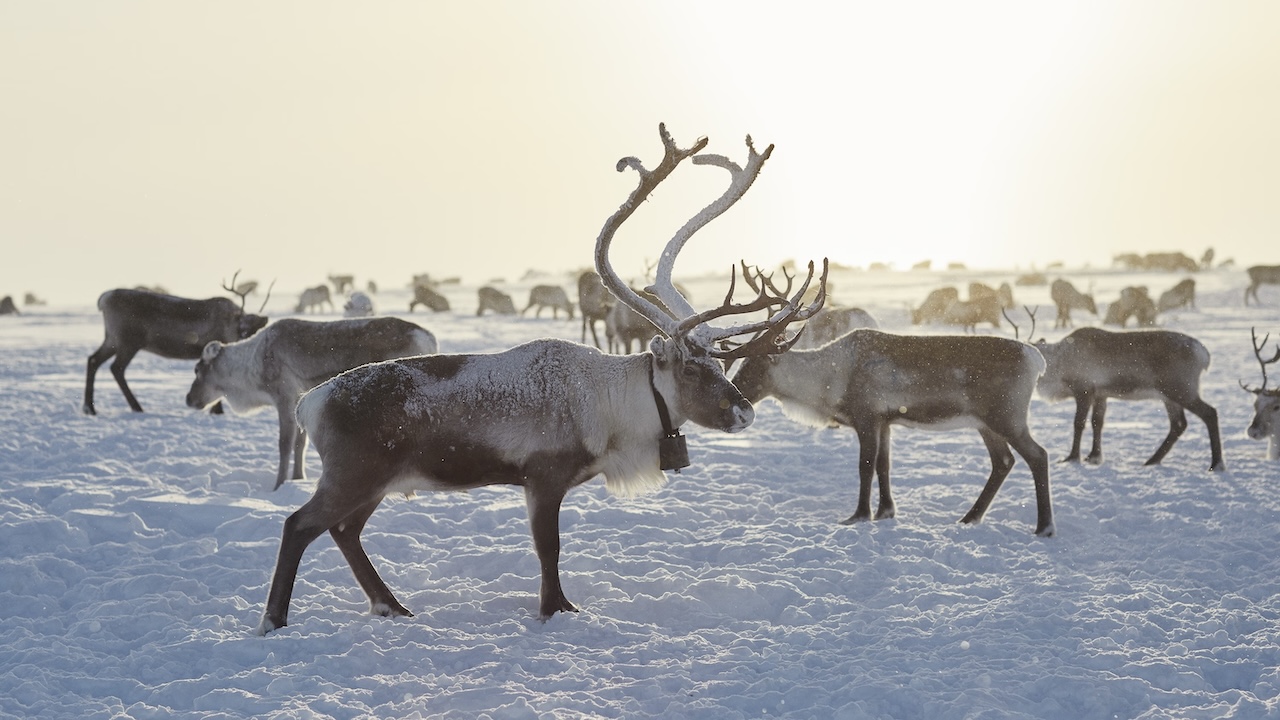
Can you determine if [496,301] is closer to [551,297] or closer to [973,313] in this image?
[551,297]

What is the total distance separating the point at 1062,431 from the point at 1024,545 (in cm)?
552

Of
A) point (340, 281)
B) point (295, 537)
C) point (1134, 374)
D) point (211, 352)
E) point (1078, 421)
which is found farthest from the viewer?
point (340, 281)

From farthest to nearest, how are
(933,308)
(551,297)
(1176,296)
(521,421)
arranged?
(551,297) < (1176,296) < (933,308) < (521,421)

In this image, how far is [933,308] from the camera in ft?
90.7

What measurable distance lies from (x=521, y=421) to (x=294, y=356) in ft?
14.4

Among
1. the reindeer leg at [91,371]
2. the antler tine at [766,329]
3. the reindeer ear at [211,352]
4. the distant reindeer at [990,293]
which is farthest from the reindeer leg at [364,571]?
the distant reindeer at [990,293]

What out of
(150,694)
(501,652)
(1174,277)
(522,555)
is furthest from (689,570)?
(1174,277)

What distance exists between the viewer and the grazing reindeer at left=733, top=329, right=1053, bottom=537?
7.58 meters

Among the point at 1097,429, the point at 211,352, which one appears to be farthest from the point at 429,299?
the point at 1097,429

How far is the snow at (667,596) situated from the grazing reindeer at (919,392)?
0.44 meters

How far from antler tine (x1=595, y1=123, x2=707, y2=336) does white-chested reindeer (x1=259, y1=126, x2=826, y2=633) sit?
0.01 meters

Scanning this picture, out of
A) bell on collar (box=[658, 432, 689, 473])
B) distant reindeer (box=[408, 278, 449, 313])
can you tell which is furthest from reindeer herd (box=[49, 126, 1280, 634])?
distant reindeer (box=[408, 278, 449, 313])

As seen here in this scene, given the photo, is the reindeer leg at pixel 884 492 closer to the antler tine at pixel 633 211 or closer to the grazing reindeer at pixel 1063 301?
the antler tine at pixel 633 211

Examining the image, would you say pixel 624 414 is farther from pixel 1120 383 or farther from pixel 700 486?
pixel 1120 383
